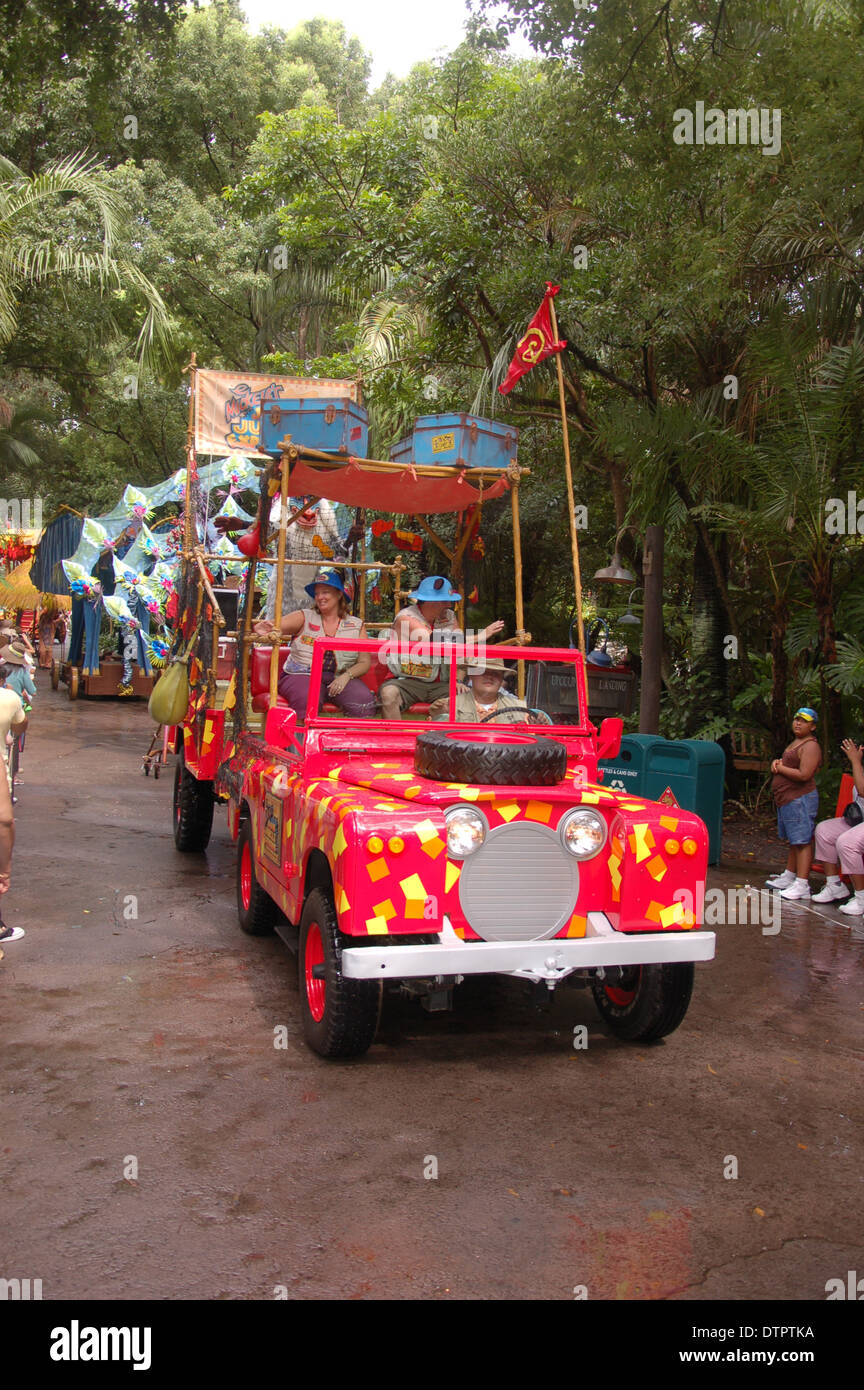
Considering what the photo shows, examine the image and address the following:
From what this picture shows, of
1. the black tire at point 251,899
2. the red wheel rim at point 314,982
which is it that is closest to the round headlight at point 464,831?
the red wheel rim at point 314,982

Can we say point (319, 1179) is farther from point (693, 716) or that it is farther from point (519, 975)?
point (693, 716)

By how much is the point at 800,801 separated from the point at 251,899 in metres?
4.31

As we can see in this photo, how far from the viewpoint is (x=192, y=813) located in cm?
871

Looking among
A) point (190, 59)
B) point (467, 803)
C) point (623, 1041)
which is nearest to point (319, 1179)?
point (467, 803)

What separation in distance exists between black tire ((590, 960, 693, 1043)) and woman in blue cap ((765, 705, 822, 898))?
3.70m

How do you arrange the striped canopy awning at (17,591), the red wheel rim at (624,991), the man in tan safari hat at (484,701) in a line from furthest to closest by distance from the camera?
the striped canopy awning at (17,591) → the man in tan safari hat at (484,701) → the red wheel rim at (624,991)

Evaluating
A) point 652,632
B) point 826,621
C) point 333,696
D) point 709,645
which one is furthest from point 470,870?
point 709,645

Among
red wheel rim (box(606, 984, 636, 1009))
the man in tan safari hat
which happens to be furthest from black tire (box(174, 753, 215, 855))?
red wheel rim (box(606, 984, 636, 1009))

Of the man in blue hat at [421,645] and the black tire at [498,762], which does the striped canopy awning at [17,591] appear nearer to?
the man in blue hat at [421,645]

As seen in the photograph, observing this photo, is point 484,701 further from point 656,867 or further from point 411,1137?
point 411,1137

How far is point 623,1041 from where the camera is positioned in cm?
498

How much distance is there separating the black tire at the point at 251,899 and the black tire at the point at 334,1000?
5.34ft

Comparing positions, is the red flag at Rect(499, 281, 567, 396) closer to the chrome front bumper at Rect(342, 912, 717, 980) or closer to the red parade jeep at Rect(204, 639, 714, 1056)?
the red parade jeep at Rect(204, 639, 714, 1056)

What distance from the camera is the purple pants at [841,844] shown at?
25.2 feet
